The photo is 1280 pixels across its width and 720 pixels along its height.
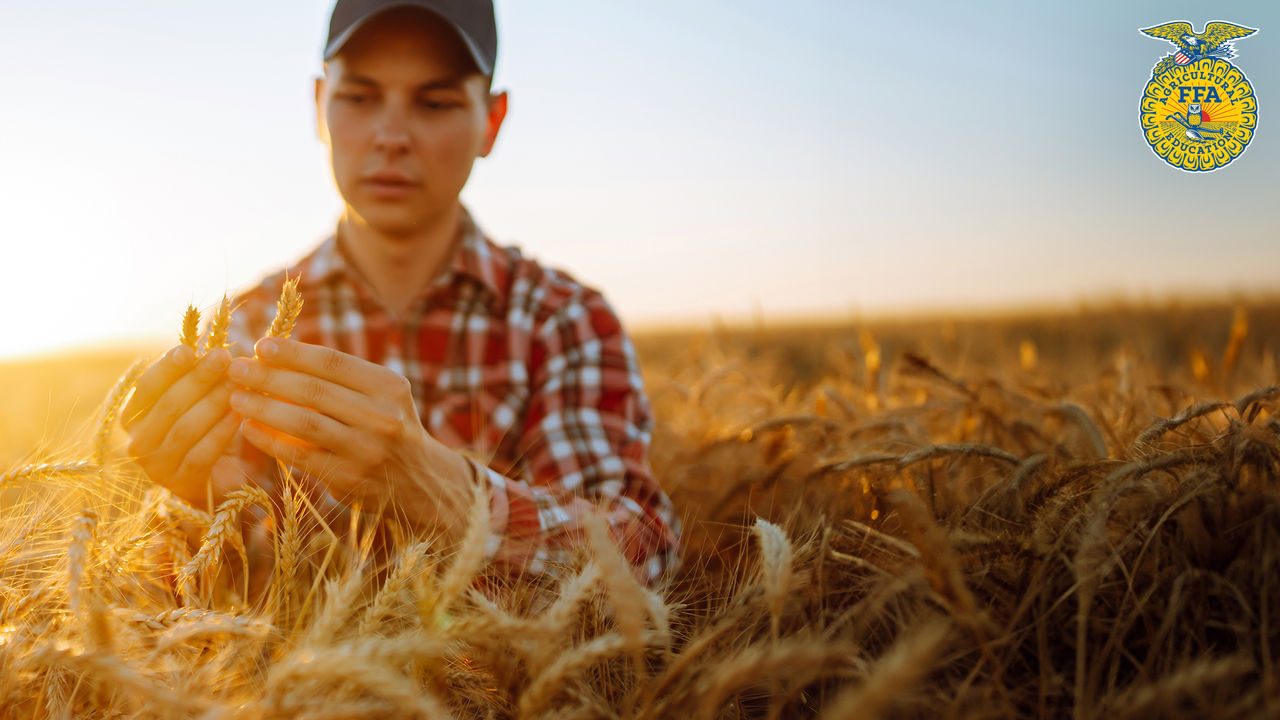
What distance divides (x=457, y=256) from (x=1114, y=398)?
1.87 metres

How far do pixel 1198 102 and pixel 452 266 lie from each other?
1914 millimetres

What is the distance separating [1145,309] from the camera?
516cm

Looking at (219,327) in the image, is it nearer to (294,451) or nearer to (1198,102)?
(294,451)

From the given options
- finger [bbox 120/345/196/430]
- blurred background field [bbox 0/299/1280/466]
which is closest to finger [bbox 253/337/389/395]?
finger [bbox 120/345/196/430]

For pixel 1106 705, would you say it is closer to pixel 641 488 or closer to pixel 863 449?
pixel 863 449

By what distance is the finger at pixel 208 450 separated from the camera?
4.01 feet

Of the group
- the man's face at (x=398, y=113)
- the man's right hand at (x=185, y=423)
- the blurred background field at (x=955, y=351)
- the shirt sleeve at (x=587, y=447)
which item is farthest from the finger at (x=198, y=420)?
the blurred background field at (x=955, y=351)

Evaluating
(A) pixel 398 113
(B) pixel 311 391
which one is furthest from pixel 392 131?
(B) pixel 311 391

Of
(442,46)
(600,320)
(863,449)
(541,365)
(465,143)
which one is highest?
(442,46)

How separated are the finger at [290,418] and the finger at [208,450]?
85 mm

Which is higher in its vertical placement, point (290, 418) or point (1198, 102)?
point (1198, 102)

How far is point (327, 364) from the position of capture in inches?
45.9

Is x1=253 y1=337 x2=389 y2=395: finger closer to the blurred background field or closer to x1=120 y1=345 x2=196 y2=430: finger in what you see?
x1=120 y1=345 x2=196 y2=430: finger

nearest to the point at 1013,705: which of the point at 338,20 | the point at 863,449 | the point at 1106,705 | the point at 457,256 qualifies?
the point at 1106,705
